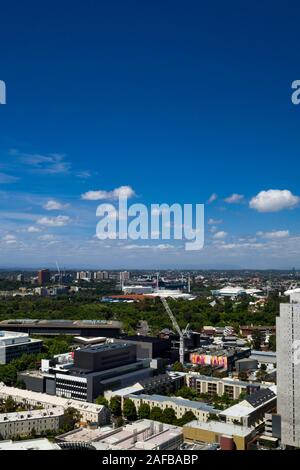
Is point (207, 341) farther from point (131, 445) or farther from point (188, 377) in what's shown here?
point (131, 445)

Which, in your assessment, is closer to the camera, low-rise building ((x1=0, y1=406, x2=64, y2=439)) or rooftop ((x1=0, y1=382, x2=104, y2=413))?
low-rise building ((x1=0, y1=406, x2=64, y2=439))

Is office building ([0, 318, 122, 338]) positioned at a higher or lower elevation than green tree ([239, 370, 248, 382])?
higher

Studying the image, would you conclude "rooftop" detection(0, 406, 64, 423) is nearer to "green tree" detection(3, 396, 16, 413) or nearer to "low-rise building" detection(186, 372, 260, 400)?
"green tree" detection(3, 396, 16, 413)

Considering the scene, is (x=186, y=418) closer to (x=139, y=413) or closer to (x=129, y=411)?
(x=139, y=413)

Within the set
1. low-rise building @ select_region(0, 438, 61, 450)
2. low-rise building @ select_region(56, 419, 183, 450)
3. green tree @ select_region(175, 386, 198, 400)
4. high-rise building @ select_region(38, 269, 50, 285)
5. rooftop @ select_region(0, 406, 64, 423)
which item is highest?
high-rise building @ select_region(38, 269, 50, 285)

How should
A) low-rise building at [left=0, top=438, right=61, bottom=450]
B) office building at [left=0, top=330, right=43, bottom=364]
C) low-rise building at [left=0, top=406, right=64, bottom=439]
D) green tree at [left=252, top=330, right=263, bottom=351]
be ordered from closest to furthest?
low-rise building at [left=0, top=438, right=61, bottom=450], low-rise building at [left=0, top=406, right=64, bottom=439], office building at [left=0, top=330, right=43, bottom=364], green tree at [left=252, top=330, right=263, bottom=351]

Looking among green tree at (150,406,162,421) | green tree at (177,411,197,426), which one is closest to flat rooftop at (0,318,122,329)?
green tree at (150,406,162,421)

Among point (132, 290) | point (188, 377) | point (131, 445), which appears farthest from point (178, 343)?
point (132, 290)
